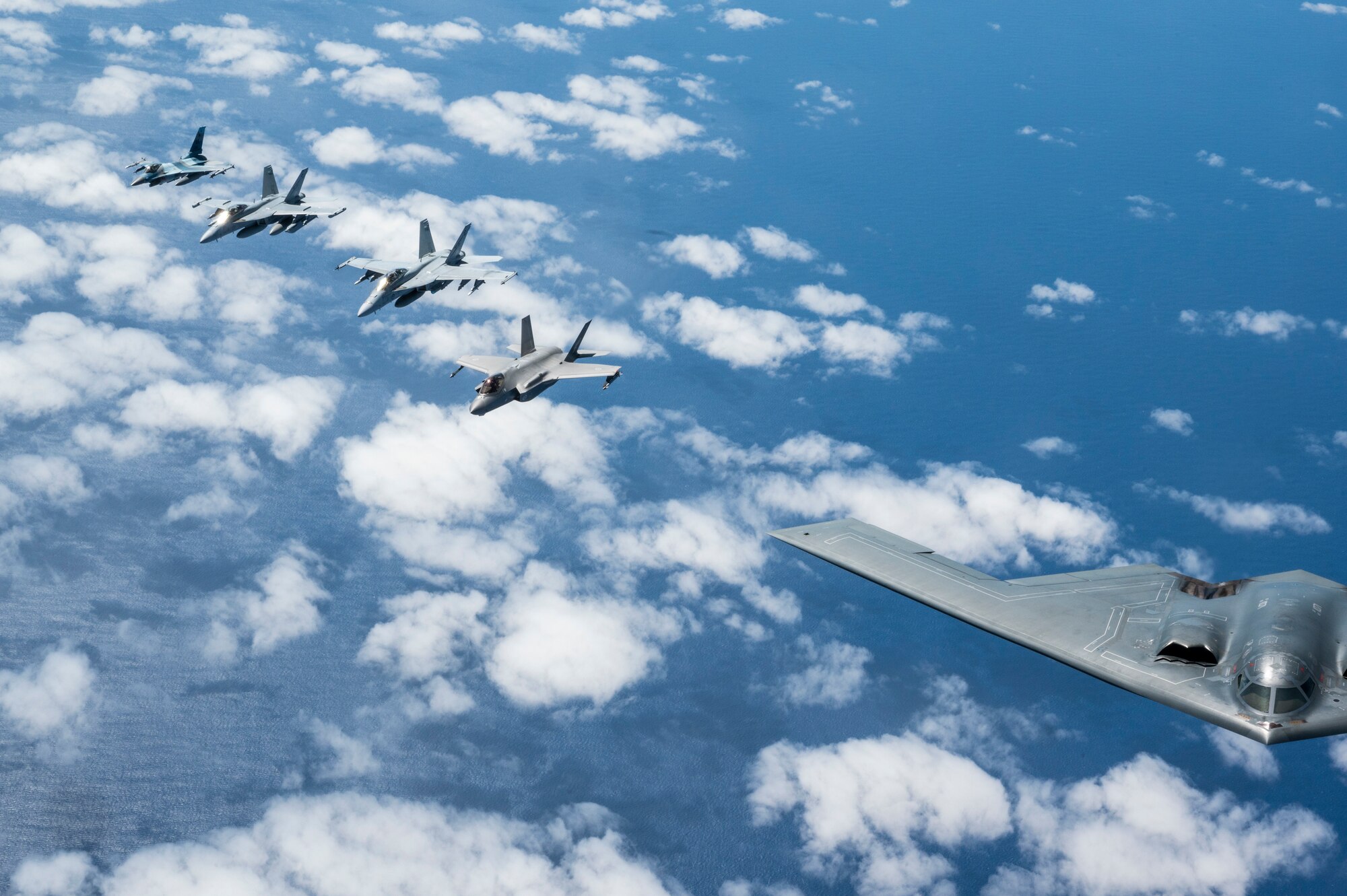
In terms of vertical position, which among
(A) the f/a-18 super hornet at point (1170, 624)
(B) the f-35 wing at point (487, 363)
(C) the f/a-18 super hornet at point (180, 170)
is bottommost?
(C) the f/a-18 super hornet at point (180, 170)

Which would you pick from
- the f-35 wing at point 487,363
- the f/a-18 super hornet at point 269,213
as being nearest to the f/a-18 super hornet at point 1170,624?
the f-35 wing at point 487,363

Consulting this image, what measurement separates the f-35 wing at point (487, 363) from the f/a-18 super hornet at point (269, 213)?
2843 cm

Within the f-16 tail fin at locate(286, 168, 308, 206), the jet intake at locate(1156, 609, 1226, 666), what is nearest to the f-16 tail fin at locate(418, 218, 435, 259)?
the f-16 tail fin at locate(286, 168, 308, 206)

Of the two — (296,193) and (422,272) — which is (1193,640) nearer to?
(422,272)

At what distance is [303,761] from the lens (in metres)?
151

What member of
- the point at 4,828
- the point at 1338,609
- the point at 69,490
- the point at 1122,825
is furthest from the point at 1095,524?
the point at 69,490

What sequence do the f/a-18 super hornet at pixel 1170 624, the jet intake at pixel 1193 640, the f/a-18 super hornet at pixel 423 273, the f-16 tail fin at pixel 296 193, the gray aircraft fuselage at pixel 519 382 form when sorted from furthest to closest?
the f-16 tail fin at pixel 296 193
the f/a-18 super hornet at pixel 423 273
the gray aircraft fuselage at pixel 519 382
the jet intake at pixel 1193 640
the f/a-18 super hornet at pixel 1170 624

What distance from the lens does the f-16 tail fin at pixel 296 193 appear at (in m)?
95.0

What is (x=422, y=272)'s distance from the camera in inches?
3292

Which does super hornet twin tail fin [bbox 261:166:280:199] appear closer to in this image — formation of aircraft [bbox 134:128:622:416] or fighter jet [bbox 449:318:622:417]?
formation of aircraft [bbox 134:128:622:416]

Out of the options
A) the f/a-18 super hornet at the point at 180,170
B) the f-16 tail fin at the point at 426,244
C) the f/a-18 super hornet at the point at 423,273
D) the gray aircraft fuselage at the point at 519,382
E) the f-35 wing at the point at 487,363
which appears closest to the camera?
the gray aircraft fuselage at the point at 519,382

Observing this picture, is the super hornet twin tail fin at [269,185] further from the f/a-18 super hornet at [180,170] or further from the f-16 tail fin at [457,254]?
the f-16 tail fin at [457,254]

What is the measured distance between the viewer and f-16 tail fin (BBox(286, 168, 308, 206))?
95000 mm

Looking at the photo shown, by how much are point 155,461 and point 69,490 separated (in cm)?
1401
